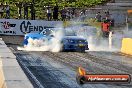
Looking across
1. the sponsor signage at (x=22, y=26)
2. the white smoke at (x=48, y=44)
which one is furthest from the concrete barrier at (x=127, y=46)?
the sponsor signage at (x=22, y=26)

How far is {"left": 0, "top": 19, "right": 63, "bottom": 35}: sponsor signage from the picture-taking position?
32.5m

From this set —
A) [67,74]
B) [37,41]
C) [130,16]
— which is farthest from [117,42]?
[67,74]

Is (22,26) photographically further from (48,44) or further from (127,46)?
(127,46)

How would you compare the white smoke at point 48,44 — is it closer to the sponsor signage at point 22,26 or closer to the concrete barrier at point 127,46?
the concrete barrier at point 127,46

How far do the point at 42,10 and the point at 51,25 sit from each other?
12389mm

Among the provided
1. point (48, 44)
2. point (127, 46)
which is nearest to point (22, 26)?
point (48, 44)

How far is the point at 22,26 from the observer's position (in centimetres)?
3316

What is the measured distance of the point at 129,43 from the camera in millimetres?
22500

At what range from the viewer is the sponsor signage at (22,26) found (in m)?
32.5

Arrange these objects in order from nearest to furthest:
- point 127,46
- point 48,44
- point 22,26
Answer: point 48,44 → point 127,46 → point 22,26

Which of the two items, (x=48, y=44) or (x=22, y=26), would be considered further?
(x=22, y=26)

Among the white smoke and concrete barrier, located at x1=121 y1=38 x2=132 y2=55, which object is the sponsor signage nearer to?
the white smoke

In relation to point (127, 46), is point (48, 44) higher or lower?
higher

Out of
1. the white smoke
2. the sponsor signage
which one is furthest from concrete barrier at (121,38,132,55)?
the sponsor signage
